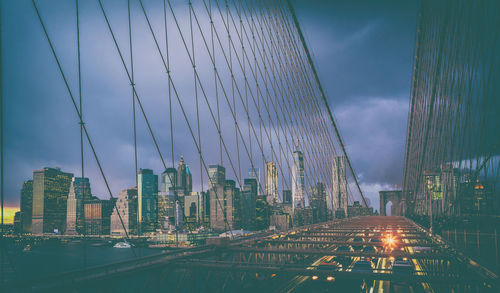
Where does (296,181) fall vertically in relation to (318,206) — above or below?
above

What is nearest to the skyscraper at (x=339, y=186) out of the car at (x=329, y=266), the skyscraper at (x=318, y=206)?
the skyscraper at (x=318, y=206)

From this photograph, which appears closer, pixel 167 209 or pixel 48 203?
pixel 48 203

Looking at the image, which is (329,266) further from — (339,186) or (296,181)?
(339,186)

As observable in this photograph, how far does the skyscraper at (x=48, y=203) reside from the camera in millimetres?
13078

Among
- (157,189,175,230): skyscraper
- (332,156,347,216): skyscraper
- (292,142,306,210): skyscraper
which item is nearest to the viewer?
(157,189,175,230): skyscraper

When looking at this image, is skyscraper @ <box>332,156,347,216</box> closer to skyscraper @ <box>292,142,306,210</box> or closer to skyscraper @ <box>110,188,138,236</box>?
skyscraper @ <box>292,142,306,210</box>

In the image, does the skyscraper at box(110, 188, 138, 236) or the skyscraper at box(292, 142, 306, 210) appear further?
the skyscraper at box(292, 142, 306, 210)

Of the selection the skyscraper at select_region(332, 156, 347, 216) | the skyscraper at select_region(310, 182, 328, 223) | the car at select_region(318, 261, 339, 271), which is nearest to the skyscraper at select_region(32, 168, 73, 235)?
the car at select_region(318, 261, 339, 271)

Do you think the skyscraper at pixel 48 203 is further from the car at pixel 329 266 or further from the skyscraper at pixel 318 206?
the skyscraper at pixel 318 206

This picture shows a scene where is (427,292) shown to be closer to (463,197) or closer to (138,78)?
(463,197)

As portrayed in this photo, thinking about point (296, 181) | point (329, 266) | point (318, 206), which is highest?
point (296, 181)

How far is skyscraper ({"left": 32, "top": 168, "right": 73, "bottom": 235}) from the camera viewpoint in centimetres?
1308

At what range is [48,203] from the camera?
14695mm

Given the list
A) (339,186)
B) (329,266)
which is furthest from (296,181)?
(339,186)
